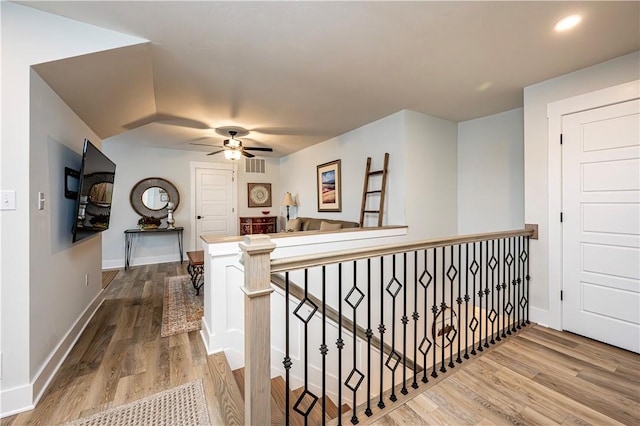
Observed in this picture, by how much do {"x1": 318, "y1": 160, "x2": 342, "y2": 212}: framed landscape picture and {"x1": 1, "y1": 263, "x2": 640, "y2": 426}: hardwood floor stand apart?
9.98 ft

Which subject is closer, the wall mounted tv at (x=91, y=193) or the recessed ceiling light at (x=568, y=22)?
the recessed ceiling light at (x=568, y=22)

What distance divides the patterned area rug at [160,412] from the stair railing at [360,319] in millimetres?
557

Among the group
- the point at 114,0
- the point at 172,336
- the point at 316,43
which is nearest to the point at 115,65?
the point at 114,0

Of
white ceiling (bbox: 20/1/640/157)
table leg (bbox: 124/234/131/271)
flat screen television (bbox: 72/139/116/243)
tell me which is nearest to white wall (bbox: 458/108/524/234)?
white ceiling (bbox: 20/1/640/157)

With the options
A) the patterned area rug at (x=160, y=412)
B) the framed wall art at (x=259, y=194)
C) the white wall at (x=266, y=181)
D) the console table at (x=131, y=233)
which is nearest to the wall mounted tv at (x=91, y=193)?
the patterned area rug at (x=160, y=412)

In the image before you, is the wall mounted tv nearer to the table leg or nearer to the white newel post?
the white newel post

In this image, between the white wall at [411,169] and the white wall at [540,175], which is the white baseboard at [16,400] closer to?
the white wall at [411,169]

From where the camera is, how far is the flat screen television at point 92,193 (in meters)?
2.25

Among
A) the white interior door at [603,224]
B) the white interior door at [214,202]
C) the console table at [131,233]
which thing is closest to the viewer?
the white interior door at [603,224]

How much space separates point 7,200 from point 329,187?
13.2 ft

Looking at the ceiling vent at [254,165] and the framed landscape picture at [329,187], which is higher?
the ceiling vent at [254,165]

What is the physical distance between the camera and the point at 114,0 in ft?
5.13

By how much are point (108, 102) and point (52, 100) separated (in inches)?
24.1

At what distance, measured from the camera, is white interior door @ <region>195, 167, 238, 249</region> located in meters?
6.06
